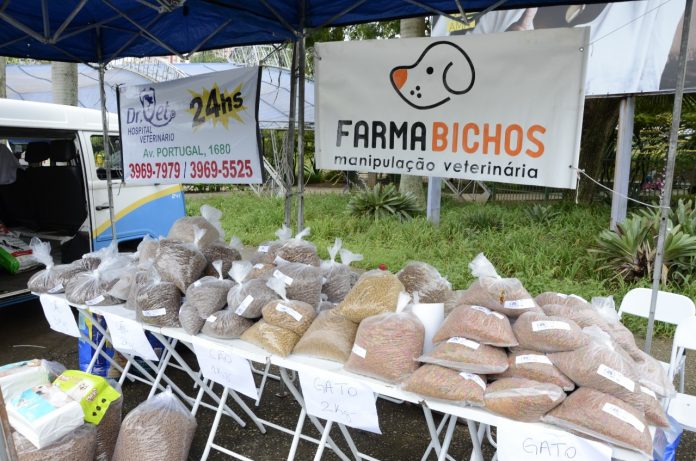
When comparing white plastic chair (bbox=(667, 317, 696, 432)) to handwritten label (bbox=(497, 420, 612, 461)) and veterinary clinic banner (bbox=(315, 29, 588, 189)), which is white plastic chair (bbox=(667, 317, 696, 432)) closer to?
veterinary clinic banner (bbox=(315, 29, 588, 189))

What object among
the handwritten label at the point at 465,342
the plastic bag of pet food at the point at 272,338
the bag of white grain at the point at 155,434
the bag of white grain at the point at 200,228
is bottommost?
the bag of white grain at the point at 155,434

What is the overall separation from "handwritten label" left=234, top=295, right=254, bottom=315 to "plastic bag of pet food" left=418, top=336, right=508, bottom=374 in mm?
904

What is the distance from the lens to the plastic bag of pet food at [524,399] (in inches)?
64.3

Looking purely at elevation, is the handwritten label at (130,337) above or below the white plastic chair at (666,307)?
below

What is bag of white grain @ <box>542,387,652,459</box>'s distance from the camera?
153cm

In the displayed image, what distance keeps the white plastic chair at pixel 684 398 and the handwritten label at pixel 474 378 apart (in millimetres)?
1202

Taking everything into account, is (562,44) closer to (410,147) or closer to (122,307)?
(410,147)

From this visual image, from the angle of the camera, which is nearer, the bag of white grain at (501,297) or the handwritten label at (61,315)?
the bag of white grain at (501,297)

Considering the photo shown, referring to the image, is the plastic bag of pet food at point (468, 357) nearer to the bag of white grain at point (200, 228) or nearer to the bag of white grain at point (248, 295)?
the bag of white grain at point (248, 295)

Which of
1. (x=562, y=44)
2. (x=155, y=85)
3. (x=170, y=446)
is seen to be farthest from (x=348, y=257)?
(x=155, y=85)

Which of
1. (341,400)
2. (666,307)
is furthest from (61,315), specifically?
(666,307)

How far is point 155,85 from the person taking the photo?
3996mm

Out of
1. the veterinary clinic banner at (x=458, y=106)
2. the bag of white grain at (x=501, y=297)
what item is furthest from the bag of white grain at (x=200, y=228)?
the bag of white grain at (x=501, y=297)

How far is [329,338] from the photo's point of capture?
7.00 feet
